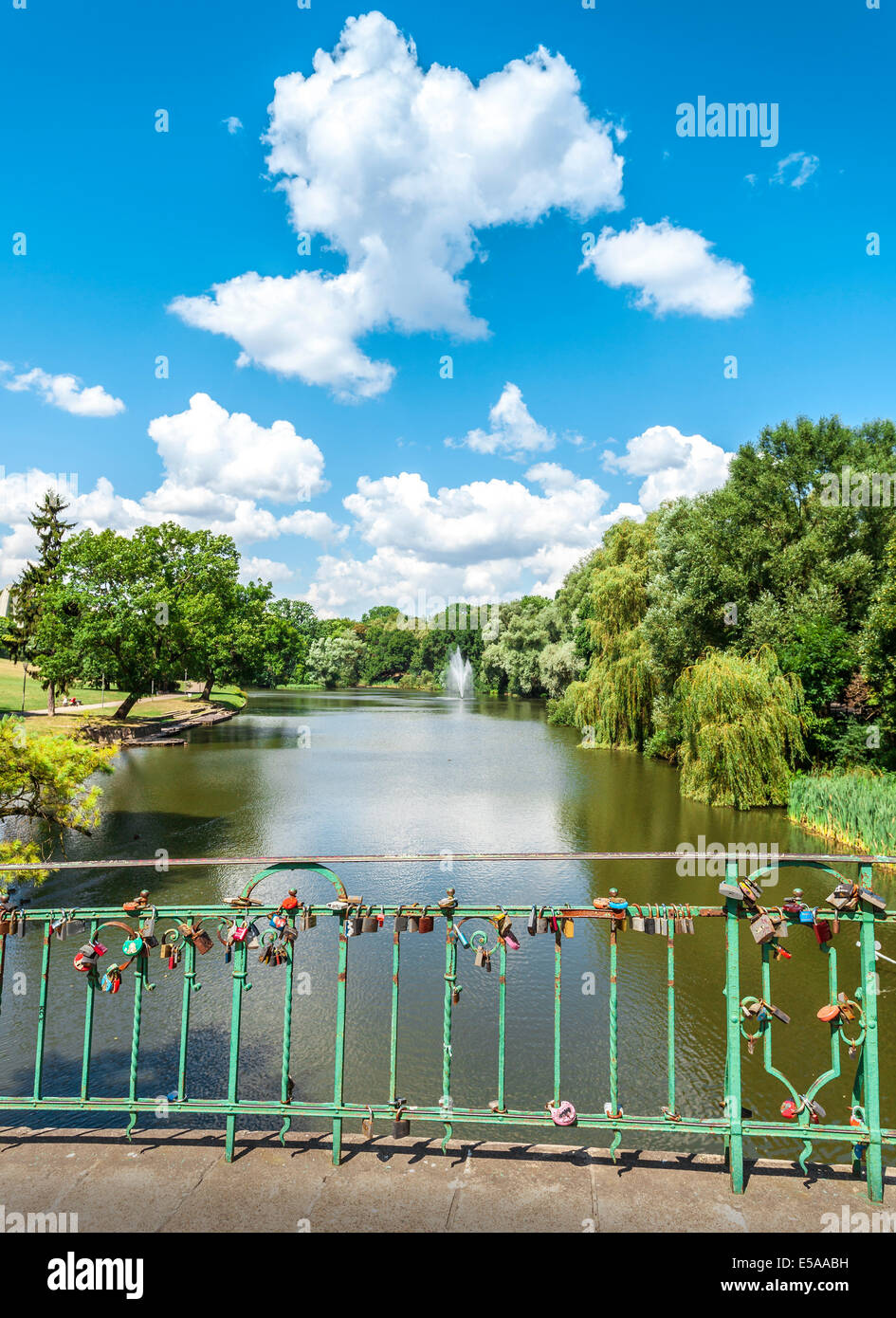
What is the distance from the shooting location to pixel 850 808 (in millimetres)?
A: 14297

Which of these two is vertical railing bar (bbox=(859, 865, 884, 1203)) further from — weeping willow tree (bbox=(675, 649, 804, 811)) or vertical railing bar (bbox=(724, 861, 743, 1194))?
weeping willow tree (bbox=(675, 649, 804, 811))

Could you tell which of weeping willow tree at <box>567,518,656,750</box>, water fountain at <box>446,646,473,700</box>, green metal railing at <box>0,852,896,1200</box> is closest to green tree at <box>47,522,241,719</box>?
weeping willow tree at <box>567,518,656,750</box>

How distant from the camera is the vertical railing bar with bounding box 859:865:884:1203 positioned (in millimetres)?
2965

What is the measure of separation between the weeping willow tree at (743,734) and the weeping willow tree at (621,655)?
7.28 meters

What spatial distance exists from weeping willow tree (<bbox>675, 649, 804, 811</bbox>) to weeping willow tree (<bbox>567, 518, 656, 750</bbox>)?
728 centimetres

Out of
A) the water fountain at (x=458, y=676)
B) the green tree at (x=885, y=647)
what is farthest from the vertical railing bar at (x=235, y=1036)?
the water fountain at (x=458, y=676)

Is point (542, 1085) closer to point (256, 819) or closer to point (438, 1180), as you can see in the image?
point (438, 1180)

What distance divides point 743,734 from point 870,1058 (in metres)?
15.8

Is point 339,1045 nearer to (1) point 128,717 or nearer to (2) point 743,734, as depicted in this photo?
A: (2) point 743,734

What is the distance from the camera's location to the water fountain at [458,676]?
8429 centimetres

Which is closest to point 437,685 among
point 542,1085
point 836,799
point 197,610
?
point 197,610

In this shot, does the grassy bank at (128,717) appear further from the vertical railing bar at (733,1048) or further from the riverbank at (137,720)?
the vertical railing bar at (733,1048)

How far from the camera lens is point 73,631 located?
32.0m

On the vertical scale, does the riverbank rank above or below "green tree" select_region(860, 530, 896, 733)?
below
